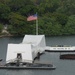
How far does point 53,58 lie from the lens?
72875mm

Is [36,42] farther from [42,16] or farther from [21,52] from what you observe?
[42,16]

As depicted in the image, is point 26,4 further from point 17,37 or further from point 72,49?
point 72,49

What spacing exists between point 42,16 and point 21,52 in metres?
48.1

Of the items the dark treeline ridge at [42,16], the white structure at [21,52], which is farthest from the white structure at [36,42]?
the dark treeline ridge at [42,16]

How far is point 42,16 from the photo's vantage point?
117 metres

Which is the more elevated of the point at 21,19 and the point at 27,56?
the point at 21,19

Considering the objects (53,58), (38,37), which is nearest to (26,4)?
(38,37)

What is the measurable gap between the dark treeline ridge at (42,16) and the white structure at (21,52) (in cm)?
3856

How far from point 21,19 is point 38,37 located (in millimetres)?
31037

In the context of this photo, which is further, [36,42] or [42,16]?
[42,16]

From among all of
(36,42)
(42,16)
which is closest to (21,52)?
(36,42)

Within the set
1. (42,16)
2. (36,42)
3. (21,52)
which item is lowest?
(21,52)

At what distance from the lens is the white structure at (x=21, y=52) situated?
69062mm

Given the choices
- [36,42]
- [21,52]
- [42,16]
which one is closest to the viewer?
[21,52]
